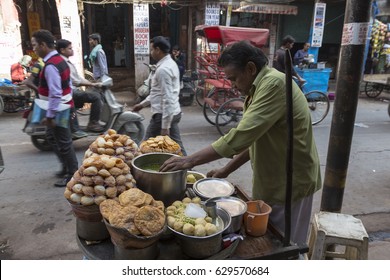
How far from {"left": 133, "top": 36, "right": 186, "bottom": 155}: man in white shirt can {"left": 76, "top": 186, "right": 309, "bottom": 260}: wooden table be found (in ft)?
7.47

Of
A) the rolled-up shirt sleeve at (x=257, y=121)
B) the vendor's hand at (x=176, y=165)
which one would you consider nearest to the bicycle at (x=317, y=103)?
the rolled-up shirt sleeve at (x=257, y=121)

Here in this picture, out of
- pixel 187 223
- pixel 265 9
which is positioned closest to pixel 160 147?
pixel 187 223

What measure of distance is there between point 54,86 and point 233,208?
2.95 meters

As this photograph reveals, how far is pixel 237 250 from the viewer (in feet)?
5.28

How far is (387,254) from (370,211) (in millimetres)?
870

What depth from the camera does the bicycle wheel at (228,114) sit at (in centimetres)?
683

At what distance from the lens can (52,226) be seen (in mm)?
3479

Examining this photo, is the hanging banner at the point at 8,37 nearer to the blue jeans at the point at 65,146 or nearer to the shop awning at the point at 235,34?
the shop awning at the point at 235,34

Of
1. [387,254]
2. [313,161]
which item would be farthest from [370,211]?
[313,161]

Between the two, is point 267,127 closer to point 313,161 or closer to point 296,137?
point 296,137

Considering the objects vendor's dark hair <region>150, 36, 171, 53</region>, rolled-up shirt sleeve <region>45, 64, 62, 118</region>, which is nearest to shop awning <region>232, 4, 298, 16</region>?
vendor's dark hair <region>150, 36, 171, 53</region>

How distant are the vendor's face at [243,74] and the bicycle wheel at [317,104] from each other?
20.4 feet

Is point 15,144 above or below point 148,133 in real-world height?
below
